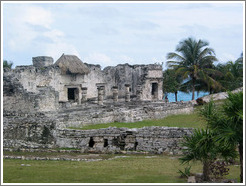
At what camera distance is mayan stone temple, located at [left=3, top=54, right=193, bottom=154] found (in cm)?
1384

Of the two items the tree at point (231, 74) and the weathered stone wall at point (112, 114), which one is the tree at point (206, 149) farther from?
the tree at point (231, 74)

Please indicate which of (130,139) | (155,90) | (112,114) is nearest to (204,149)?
(130,139)

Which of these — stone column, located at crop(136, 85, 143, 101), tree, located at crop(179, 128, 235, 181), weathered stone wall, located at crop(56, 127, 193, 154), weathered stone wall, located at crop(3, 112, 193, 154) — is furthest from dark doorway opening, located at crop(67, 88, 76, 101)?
tree, located at crop(179, 128, 235, 181)

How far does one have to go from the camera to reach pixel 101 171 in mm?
9727

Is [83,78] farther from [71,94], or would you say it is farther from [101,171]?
[101,171]

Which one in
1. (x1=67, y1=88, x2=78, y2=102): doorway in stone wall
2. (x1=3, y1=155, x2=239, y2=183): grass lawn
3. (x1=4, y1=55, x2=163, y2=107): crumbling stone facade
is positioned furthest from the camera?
(x1=67, y1=88, x2=78, y2=102): doorway in stone wall

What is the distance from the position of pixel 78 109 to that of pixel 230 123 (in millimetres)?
15692

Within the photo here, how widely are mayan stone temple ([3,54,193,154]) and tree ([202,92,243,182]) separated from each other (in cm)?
428

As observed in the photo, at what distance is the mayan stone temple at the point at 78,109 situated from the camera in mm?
13836

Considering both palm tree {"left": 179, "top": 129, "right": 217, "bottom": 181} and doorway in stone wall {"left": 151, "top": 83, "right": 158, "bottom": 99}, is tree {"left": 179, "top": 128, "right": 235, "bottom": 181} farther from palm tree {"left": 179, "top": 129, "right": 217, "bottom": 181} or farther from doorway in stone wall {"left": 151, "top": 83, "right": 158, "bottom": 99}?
doorway in stone wall {"left": 151, "top": 83, "right": 158, "bottom": 99}

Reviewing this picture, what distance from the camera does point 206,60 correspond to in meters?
35.4

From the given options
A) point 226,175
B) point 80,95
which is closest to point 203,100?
point 80,95

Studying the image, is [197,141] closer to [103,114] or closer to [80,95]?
[103,114]

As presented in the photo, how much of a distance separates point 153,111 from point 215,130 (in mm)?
13621
